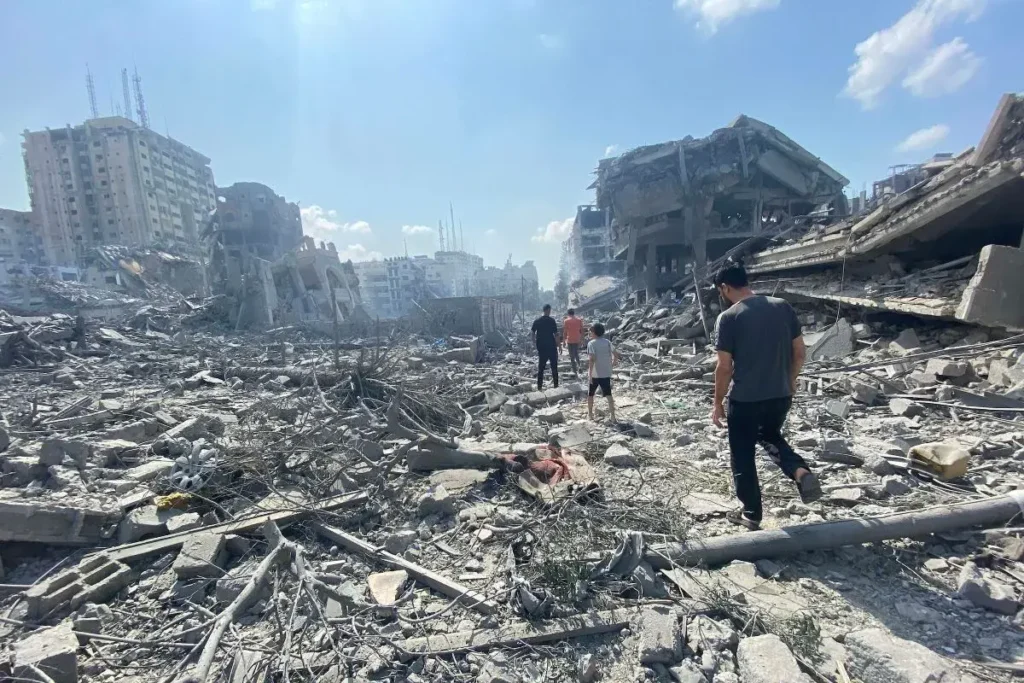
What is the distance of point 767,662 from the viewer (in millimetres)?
1868

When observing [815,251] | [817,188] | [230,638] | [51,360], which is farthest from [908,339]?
[51,360]

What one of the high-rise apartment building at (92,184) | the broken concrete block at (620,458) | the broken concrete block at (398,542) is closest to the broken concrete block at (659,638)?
the broken concrete block at (398,542)

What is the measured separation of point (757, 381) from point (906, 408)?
11.6 feet

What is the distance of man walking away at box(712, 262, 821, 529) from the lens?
2789mm

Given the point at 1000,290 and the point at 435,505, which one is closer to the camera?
the point at 435,505

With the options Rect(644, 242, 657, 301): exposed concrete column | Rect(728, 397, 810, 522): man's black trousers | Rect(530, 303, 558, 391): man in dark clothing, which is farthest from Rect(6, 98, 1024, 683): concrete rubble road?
Rect(644, 242, 657, 301): exposed concrete column

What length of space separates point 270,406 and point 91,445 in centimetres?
211

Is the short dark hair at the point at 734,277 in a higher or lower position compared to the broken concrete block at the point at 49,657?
higher

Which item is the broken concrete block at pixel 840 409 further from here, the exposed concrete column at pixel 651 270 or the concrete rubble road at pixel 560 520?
the exposed concrete column at pixel 651 270

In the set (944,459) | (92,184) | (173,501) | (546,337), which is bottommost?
(944,459)

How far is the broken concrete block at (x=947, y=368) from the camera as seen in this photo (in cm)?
545

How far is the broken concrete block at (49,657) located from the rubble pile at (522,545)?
0.01 m

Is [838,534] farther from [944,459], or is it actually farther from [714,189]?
[714,189]

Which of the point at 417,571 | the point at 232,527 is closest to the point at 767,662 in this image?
the point at 417,571
